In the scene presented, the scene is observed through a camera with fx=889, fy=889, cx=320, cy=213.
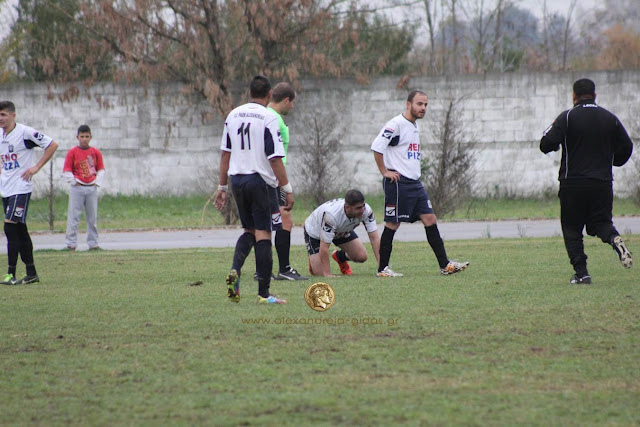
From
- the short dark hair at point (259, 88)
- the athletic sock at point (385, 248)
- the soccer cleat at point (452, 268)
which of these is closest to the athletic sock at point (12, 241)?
the short dark hair at point (259, 88)

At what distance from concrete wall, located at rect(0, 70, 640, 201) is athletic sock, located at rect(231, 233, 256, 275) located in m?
17.6

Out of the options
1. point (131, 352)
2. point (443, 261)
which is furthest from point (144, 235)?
point (131, 352)

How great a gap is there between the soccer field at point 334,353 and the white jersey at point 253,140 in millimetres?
1144

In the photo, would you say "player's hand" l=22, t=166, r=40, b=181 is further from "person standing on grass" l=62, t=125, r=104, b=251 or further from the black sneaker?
"person standing on grass" l=62, t=125, r=104, b=251

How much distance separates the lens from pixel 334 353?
537cm

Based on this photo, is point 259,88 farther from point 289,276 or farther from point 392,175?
→ point 289,276

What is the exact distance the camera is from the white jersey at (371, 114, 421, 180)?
9.38 metres

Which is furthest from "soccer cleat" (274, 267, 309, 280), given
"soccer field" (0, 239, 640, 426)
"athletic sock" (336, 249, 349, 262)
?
"athletic sock" (336, 249, 349, 262)

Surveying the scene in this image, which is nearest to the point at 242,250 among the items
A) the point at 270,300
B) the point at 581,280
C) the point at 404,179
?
the point at 270,300

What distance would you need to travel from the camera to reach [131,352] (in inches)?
218

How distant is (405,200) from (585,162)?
A: 1.92m

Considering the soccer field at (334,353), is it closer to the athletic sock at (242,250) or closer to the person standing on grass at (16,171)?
the athletic sock at (242,250)

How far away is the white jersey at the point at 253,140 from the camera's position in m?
7.12

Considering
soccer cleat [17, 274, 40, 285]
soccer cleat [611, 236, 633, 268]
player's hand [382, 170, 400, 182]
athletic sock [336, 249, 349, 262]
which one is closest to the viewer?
soccer cleat [611, 236, 633, 268]
